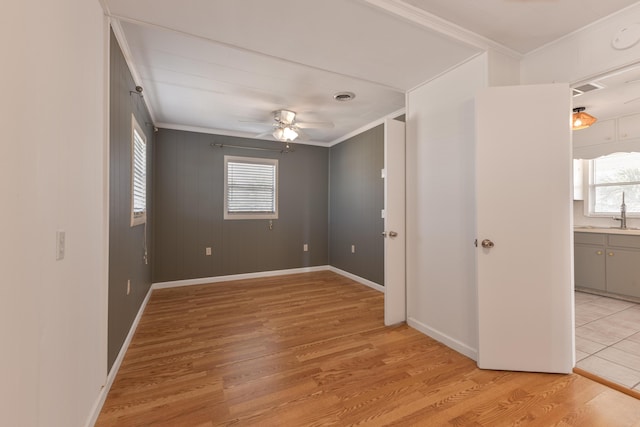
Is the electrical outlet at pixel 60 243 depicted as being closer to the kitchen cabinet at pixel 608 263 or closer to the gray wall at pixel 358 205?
the gray wall at pixel 358 205

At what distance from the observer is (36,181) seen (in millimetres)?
1003

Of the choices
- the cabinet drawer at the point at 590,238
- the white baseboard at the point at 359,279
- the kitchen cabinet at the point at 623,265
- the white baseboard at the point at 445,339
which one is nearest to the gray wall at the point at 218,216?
the white baseboard at the point at 359,279

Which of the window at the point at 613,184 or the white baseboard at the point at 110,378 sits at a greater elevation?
the window at the point at 613,184

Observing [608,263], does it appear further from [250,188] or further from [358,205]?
[250,188]

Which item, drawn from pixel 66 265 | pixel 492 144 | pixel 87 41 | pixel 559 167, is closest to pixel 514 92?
pixel 492 144

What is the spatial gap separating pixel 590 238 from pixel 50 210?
5.67 meters

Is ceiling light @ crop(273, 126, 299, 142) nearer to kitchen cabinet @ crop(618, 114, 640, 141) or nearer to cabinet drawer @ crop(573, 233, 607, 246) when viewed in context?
cabinet drawer @ crop(573, 233, 607, 246)

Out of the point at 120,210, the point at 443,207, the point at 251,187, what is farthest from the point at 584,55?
the point at 251,187

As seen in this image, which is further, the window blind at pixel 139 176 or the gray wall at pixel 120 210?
the window blind at pixel 139 176

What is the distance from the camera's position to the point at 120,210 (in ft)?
7.27

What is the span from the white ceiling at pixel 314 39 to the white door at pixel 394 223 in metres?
0.59

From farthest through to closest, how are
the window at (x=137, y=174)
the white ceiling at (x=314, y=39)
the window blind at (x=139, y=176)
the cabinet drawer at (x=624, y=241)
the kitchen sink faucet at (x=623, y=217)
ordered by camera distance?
the kitchen sink faucet at (x=623, y=217), the cabinet drawer at (x=624, y=241), the window blind at (x=139, y=176), the window at (x=137, y=174), the white ceiling at (x=314, y=39)

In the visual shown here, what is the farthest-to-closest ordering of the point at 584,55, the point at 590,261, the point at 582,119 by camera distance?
the point at 590,261, the point at 582,119, the point at 584,55

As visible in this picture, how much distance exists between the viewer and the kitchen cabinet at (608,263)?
354 cm
